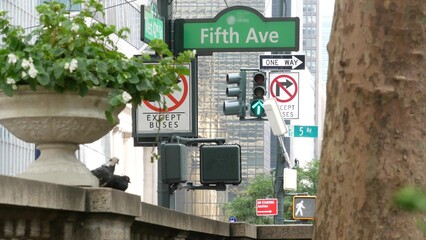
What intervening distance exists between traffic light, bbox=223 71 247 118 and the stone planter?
2063 centimetres

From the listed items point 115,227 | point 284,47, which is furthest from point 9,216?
point 284,47

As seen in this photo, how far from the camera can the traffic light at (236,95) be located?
1163 inches

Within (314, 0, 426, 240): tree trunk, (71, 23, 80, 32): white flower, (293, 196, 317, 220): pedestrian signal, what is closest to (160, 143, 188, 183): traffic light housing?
(71, 23, 80, 32): white flower

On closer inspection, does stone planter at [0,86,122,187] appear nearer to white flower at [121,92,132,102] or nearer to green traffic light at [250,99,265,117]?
white flower at [121,92,132,102]

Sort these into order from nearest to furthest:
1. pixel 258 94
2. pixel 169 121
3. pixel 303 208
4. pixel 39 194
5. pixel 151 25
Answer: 1. pixel 39 194
2. pixel 151 25
3. pixel 169 121
4. pixel 303 208
5. pixel 258 94

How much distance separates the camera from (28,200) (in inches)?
273

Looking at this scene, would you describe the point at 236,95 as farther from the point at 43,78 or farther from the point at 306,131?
the point at 43,78

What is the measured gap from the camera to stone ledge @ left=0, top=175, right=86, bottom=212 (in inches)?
259

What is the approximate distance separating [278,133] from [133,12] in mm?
56272

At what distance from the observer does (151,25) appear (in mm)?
15383

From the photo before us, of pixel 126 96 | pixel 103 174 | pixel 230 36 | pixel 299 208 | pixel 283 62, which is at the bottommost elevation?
pixel 299 208

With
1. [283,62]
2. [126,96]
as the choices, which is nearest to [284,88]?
[283,62]

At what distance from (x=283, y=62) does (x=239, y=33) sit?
20.8 metres

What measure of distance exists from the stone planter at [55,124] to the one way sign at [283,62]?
27653 mm
